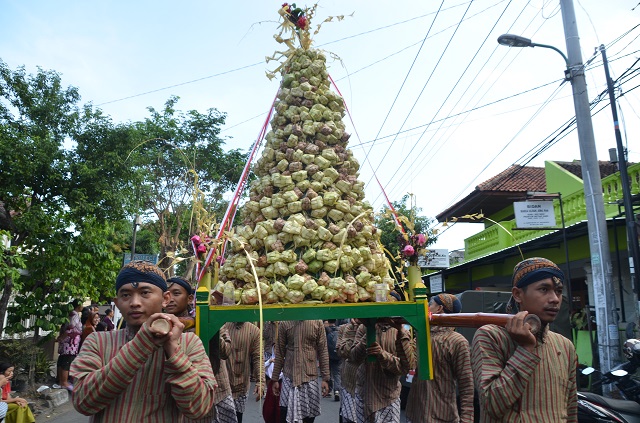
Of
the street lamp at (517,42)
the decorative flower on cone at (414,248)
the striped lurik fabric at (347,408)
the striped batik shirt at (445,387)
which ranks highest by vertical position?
the street lamp at (517,42)

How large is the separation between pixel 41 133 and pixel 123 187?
1773 millimetres

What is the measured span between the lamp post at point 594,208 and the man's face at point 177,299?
6.64 m

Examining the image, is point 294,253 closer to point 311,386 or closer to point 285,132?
point 285,132

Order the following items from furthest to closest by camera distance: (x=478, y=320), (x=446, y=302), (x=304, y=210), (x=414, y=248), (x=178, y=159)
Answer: (x=178, y=159) < (x=446, y=302) < (x=304, y=210) < (x=414, y=248) < (x=478, y=320)

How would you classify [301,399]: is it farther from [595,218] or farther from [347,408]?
[595,218]

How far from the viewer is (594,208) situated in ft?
25.8

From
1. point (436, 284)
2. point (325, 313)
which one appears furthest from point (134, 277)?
point (436, 284)

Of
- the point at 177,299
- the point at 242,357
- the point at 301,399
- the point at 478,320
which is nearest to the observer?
the point at 478,320

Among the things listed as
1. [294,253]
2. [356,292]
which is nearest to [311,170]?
[294,253]

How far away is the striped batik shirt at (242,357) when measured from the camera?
5223 mm

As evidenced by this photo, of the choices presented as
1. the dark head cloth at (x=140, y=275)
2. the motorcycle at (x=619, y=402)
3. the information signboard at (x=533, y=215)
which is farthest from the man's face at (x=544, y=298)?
the information signboard at (x=533, y=215)

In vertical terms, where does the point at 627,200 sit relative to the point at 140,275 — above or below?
above

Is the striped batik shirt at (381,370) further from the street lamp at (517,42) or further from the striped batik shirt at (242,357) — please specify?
the street lamp at (517,42)

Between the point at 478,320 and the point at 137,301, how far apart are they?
167 cm
